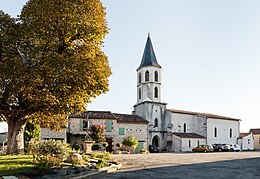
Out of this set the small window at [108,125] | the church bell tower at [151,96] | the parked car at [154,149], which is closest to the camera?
the small window at [108,125]

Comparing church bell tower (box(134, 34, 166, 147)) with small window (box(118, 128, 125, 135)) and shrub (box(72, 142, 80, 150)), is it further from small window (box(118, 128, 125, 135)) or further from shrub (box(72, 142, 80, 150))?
shrub (box(72, 142, 80, 150))

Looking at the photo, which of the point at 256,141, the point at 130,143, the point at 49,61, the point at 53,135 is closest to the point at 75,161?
the point at 49,61

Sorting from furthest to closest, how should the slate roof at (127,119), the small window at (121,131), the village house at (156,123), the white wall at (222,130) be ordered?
the white wall at (222,130)
the slate roof at (127,119)
the small window at (121,131)
the village house at (156,123)

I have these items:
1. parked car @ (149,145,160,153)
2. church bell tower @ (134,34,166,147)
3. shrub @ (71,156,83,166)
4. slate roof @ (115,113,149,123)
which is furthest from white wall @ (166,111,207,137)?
shrub @ (71,156,83,166)

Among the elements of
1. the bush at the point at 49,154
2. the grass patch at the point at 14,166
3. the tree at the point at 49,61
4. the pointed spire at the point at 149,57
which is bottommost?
the grass patch at the point at 14,166

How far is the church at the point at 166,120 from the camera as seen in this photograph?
49406 millimetres

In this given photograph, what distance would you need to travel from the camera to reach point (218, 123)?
182 feet

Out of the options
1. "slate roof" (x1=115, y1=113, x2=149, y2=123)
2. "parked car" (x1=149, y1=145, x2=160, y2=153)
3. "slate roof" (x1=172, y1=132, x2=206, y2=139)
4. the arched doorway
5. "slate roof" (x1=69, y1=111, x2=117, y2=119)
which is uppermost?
"slate roof" (x1=69, y1=111, x2=117, y2=119)

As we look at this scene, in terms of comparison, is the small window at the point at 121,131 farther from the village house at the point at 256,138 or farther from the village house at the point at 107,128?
the village house at the point at 256,138

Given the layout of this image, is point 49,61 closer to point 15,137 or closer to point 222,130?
point 15,137

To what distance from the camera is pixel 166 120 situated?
2014 inches

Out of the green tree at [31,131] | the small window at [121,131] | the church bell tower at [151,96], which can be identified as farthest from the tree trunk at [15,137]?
the church bell tower at [151,96]

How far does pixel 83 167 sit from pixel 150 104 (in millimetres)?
37049

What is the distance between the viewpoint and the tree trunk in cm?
1764
